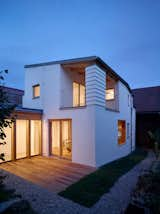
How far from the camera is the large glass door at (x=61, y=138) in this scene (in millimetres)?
10078

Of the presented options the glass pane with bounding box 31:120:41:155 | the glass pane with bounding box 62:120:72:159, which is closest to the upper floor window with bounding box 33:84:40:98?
the glass pane with bounding box 31:120:41:155

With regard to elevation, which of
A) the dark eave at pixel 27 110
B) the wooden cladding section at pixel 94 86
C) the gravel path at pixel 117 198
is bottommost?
the gravel path at pixel 117 198

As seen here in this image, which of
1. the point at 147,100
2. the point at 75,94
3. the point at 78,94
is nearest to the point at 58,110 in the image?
the point at 75,94

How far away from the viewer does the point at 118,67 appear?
59.5 metres

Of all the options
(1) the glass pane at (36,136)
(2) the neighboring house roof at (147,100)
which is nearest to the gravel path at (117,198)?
(1) the glass pane at (36,136)

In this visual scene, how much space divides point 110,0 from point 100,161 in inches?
444

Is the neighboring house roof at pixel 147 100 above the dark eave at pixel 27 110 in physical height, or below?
above

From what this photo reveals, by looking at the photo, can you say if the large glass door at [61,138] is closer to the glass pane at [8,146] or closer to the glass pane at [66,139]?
the glass pane at [66,139]

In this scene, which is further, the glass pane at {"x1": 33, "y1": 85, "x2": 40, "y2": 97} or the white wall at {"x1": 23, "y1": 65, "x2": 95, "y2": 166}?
the glass pane at {"x1": 33, "y1": 85, "x2": 40, "y2": 97}

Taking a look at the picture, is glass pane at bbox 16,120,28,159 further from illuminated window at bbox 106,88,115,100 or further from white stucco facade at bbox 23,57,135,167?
illuminated window at bbox 106,88,115,100

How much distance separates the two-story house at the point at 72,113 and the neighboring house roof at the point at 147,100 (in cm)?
578

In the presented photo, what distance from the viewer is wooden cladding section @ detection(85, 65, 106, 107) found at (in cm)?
876

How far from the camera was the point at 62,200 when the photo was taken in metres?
4.99

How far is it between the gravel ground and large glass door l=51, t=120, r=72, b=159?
12.4ft
